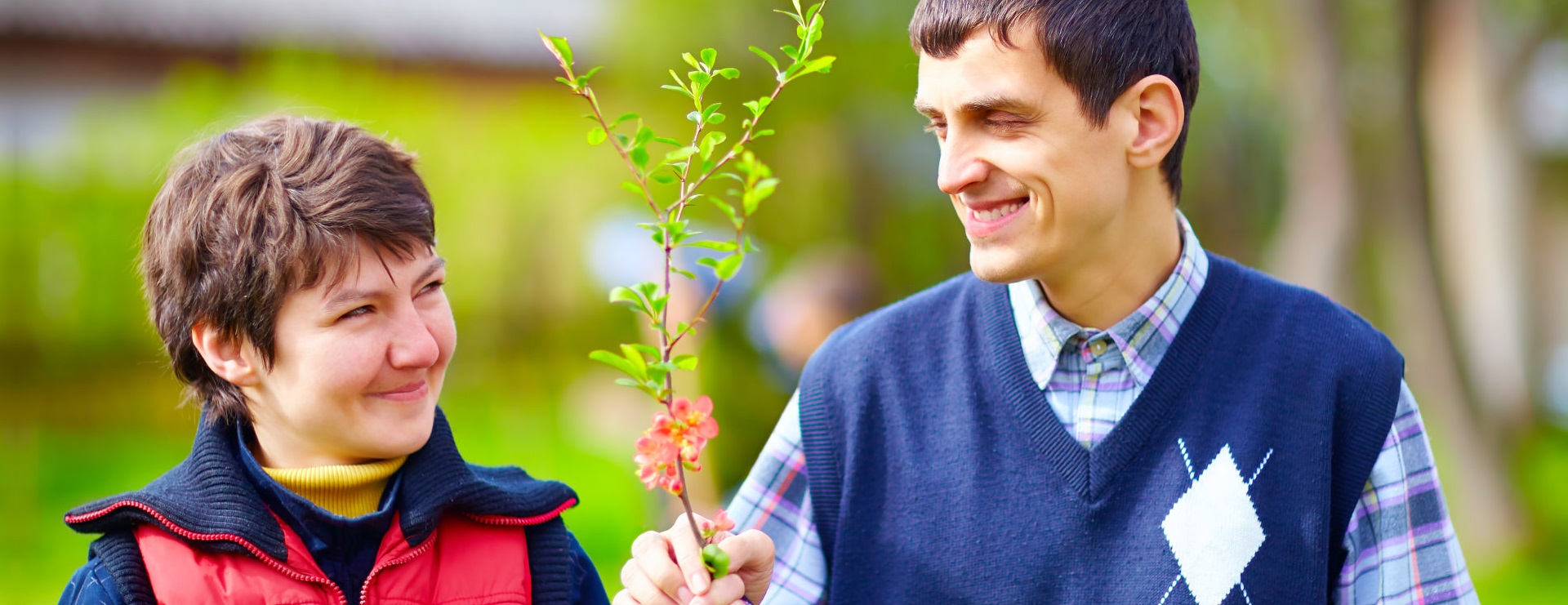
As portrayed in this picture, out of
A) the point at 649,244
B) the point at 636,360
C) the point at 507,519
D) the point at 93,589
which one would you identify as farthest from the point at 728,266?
the point at 649,244

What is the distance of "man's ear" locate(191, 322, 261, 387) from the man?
600 mm

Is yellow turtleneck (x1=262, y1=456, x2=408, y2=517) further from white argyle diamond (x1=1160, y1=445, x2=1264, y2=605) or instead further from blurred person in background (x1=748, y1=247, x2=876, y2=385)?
blurred person in background (x1=748, y1=247, x2=876, y2=385)

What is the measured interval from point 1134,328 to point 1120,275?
0.08m

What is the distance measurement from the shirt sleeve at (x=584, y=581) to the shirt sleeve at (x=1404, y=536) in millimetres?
1050

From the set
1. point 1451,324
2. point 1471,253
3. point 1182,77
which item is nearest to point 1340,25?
point 1451,324

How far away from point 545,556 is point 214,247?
614 mm

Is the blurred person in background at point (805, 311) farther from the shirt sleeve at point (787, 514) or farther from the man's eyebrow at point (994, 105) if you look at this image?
the man's eyebrow at point (994, 105)

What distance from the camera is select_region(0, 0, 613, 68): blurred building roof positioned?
35.9 feet

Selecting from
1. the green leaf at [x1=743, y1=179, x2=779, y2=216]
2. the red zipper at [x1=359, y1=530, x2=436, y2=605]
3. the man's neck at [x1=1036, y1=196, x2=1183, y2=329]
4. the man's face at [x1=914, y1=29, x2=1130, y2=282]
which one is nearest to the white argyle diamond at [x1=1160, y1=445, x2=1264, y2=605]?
the man's neck at [x1=1036, y1=196, x2=1183, y2=329]

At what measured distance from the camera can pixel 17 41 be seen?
34.8ft

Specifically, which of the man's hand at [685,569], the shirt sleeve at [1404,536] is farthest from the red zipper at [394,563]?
the shirt sleeve at [1404,536]

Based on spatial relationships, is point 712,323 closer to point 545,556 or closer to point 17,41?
point 545,556

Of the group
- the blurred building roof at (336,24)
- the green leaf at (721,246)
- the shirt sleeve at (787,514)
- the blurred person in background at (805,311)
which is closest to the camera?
the green leaf at (721,246)

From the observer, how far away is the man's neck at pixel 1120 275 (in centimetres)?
194
